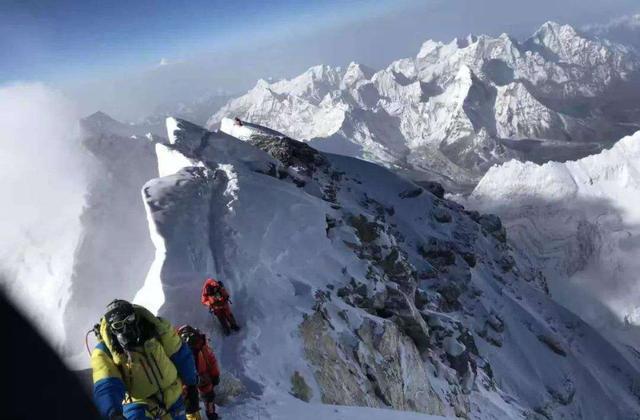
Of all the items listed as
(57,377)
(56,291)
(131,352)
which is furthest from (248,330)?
(56,291)

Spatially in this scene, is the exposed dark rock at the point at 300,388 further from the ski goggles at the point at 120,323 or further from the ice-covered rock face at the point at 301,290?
the ski goggles at the point at 120,323

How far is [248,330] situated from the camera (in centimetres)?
2081

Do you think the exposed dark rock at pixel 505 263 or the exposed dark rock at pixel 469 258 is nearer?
the exposed dark rock at pixel 469 258

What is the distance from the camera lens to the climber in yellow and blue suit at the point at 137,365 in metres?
9.04

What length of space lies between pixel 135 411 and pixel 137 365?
911mm

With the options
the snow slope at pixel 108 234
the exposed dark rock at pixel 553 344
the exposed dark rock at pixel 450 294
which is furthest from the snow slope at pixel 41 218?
the exposed dark rock at pixel 553 344

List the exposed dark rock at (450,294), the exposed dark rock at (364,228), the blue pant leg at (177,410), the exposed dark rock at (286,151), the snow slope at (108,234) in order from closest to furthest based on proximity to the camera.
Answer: the blue pant leg at (177,410), the snow slope at (108,234), the exposed dark rock at (364,228), the exposed dark rock at (286,151), the exposed dark rock at (450,294)

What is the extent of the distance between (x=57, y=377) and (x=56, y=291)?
17.6 m

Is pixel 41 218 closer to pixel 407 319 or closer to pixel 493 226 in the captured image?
pixel 407 319

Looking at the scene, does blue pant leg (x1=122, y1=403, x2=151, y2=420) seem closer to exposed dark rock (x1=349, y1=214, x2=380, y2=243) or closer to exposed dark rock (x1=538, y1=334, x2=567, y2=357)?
exposed dark rock (x1=349, y1=214, x2=380, y2=243)

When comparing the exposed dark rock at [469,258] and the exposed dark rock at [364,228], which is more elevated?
the exposed dark rock at [364,228]

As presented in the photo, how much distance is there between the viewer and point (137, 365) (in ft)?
31.3

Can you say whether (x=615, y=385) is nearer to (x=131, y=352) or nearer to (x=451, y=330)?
(x=451, y=330)

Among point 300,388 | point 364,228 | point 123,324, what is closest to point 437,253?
point 364,228
